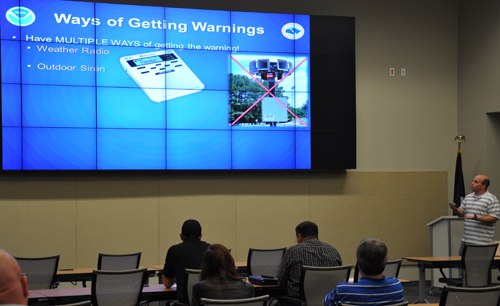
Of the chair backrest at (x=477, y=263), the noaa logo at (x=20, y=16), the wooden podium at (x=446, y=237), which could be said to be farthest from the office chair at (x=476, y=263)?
the noaa logo at (x=20, y=16)

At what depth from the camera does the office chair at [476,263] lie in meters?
5.72

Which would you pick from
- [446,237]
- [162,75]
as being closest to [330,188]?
[446,237]

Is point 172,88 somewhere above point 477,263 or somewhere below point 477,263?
above

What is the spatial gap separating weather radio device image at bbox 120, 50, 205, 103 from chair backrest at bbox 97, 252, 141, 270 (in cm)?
290

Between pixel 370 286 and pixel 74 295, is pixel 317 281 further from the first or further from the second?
pixel 74 295

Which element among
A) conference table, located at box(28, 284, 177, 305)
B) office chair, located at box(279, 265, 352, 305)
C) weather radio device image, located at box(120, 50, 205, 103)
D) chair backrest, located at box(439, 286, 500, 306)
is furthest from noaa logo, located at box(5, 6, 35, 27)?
chair backrest, located at box(439, 286, 500, 306)

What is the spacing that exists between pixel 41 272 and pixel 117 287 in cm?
132

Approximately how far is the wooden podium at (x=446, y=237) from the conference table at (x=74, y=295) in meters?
4.83

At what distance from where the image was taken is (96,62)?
7.41 meters

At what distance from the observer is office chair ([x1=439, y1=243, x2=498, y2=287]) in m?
5.72

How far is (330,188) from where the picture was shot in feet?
28.1

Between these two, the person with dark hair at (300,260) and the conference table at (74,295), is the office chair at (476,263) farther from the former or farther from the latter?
the conference table at (74,295)

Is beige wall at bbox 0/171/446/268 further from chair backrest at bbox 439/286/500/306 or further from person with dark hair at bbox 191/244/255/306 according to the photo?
chair backrest at bbox 439/286/500/306

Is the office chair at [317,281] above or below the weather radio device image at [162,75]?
below
